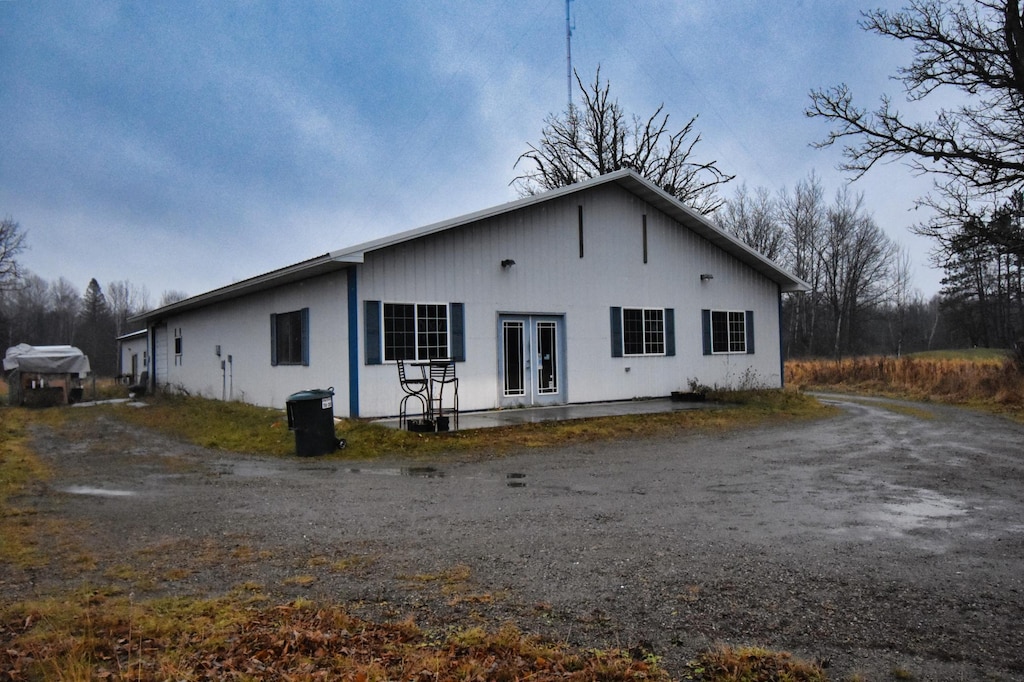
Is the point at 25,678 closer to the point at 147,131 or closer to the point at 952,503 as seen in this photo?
the point at 952,503

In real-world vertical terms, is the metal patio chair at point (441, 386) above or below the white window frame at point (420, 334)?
below

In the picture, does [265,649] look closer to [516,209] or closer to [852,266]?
[516,209]

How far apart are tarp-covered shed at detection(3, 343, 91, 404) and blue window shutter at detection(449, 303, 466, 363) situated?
1745cm

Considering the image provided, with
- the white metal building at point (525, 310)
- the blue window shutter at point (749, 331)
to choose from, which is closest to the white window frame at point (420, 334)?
the white metal building at point (525, 310)

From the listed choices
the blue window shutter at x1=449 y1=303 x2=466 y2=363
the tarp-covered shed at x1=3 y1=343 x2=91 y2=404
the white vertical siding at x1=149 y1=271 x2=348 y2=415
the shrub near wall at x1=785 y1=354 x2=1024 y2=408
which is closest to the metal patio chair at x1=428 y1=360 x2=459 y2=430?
the blue window shutter at x1=449 y1=303 x2=466 y2=363

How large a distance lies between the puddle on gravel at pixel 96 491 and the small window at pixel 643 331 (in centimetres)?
1169

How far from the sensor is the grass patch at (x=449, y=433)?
35.0 feet

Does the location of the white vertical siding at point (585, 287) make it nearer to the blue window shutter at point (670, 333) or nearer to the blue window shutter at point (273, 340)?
the blue window shutter at point (670, 333)

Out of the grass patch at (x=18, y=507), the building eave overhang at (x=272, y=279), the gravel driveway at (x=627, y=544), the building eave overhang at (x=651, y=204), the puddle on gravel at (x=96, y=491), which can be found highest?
the building eave overhang at (x=651, y=204)

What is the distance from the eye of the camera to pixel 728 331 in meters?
18.8

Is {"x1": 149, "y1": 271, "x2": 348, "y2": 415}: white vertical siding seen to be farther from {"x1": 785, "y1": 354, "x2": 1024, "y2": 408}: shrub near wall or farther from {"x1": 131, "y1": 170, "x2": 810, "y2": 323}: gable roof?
{"x1": 785, "y1": 354, "x2": 1024, "y2": 408}: shrub near wall

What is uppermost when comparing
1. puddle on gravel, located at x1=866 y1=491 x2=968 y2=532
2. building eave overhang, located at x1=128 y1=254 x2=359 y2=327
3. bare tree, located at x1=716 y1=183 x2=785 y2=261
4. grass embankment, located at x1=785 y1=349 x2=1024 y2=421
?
bare tree, located at x1=716 y1=183 x2=785 y2=261

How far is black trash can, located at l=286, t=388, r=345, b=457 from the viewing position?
10.1 meters

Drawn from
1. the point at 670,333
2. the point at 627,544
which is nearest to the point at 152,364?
the point at 670,333
